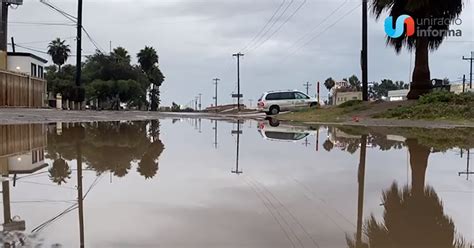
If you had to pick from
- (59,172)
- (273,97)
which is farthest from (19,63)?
(59,172)

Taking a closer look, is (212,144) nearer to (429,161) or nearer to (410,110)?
(429,161)

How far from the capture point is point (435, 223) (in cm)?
463

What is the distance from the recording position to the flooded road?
13.5 ft

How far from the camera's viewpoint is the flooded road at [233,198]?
13.5 ft

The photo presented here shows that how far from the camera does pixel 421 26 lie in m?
25.3

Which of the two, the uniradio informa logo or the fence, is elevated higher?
the uniradio informa logo

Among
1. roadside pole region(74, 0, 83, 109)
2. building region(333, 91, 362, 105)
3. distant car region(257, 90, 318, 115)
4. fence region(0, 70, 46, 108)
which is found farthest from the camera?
building region(333, 91, 362, 105)

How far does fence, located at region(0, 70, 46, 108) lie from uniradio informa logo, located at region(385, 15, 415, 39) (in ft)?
76.5

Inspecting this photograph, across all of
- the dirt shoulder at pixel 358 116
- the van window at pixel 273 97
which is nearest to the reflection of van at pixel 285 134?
the dirt shoulder at pixel 358 116

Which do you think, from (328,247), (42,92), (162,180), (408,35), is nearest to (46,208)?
(162,180)

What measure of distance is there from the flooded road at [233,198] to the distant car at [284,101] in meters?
26.3

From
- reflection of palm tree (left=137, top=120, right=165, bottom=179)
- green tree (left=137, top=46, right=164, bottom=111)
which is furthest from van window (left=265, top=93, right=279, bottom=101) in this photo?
green tree (left=137, top=46, right=164, bottom=111)

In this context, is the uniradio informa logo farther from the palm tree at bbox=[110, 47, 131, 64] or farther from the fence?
the palm tree at bbox=[110, 47, 131, 64]

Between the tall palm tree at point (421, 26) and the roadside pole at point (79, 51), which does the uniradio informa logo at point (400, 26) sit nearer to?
the tall palm tree at point (421, 26)
